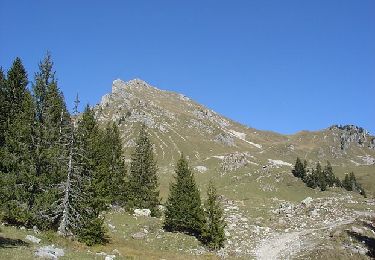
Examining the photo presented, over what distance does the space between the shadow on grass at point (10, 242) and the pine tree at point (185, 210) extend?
29.0 metres

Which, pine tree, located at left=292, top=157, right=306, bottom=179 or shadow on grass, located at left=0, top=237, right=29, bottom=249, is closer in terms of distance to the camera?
shadow on grass, located at left=0, top=237, right=29, bottom=249

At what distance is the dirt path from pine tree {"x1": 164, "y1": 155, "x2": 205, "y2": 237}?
884 cm

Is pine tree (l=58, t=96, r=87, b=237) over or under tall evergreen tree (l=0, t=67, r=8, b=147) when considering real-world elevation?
under

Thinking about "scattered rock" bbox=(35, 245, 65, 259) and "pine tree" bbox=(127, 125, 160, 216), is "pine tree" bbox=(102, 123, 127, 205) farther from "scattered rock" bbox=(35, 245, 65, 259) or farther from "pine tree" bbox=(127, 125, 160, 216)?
"scattered rock" bbox=(35, 245, 65, 259)

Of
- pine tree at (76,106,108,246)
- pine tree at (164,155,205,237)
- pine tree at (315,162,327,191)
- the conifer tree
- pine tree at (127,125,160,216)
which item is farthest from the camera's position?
pine tree at (315,162,327,191)

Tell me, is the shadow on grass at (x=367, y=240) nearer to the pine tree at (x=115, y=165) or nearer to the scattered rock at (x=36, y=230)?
the scattered rock at (x=36, y=230)

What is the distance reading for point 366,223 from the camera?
6738 cm

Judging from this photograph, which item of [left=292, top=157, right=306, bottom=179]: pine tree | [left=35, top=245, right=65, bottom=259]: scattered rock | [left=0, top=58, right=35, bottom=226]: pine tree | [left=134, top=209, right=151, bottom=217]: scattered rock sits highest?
[left=292, top=157, right=306, bottom=179]: pine tree

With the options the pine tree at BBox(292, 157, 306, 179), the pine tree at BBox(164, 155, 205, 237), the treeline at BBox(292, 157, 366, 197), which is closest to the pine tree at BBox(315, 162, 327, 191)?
the treeline at BBox(292, 157, 366, 197)

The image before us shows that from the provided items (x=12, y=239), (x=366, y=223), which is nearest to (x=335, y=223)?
(x=366, y=223)

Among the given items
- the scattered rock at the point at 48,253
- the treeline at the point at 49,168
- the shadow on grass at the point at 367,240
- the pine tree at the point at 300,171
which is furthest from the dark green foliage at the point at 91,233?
the pine tree at the point at 300,171

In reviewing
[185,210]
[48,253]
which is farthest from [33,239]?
[185,210]

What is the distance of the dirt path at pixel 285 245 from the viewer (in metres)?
53.2

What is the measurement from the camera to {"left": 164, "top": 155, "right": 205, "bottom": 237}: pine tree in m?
58.2
